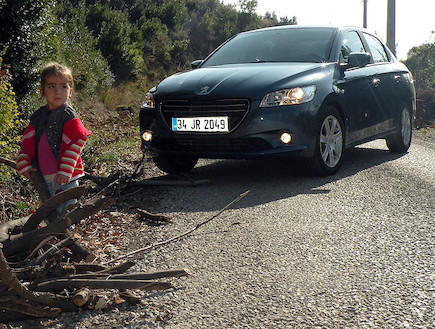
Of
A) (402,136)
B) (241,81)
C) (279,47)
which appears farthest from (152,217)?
(402,136)

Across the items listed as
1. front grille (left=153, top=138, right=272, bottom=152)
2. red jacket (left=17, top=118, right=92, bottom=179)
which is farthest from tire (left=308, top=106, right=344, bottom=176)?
red jacket (left=17, top=118, right=92, bottom=179)

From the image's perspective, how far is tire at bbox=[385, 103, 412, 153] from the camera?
30.4 ft

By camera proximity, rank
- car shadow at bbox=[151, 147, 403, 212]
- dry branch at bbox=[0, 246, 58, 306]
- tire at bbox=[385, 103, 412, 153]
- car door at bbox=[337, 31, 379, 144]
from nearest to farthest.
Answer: dry branch at bbox=[0, 246, 58, 306] → car shadow at bbox=[151, 147, 403, 212] → car door at bbox=[337, 31, 379, 144] → tire at bbox=[385, 103, 412, 153]

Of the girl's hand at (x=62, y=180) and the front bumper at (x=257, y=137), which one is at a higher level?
the girl's hand at (x=62, y=180)

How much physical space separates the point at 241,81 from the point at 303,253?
112 inches

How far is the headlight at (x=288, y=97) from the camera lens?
671cm

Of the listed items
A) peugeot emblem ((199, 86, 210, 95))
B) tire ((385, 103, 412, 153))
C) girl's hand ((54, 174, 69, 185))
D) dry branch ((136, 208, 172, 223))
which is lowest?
tire ((385, 103, 412, 153))

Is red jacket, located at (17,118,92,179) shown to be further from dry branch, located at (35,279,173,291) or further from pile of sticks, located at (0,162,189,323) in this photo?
dry branch, located at (35,279,173,291)

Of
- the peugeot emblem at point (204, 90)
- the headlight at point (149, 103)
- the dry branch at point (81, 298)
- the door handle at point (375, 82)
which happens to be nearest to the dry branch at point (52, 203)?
the dry branch at point (81, 298)

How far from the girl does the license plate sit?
8.17 feet

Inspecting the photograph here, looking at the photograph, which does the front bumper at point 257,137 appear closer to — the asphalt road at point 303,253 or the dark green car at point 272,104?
the dark green car at point 272,104

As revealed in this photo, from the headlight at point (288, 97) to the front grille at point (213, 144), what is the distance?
386 mm

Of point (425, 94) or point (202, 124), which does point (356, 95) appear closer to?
point (202, 124)

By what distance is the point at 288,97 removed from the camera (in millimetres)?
6797
